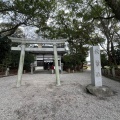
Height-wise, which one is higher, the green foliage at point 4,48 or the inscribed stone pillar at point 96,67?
the green foliage at point 4,48

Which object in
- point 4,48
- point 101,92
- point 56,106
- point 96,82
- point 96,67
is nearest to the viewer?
point 56,106

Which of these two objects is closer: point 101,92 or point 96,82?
point 101,92

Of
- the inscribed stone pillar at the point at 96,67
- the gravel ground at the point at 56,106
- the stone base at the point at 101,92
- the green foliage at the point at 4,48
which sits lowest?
the gravel ground at the point at 56,106

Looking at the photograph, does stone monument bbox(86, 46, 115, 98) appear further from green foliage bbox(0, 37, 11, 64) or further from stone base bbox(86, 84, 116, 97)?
green foliage bbox(0, 37, 11, 64)

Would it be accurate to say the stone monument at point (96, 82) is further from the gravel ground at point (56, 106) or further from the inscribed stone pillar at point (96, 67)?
the gravel ground at point (56, 106)

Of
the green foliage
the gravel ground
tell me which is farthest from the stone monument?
the green foliage

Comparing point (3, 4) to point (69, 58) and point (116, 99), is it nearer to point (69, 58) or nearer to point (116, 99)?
point (69, 58)

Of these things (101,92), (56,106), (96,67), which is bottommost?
(56,106)

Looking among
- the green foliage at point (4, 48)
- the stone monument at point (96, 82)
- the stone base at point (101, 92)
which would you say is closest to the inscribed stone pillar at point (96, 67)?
the stone monument at point (96, 82)

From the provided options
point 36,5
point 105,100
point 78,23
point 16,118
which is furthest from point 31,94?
point 78,23

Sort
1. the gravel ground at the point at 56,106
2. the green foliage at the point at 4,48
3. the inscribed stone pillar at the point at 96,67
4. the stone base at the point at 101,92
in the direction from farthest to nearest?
1. the green foliage at the point at 4,48
2. the inscribed stone pillar at the point at 96,67
3. the stone base at the point at 101,92
4. the gravel ground at the point at 56,106

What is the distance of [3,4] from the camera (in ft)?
40.6

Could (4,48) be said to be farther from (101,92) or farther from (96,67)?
(101,92)

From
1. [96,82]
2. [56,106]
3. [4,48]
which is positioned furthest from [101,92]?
[4,48]
